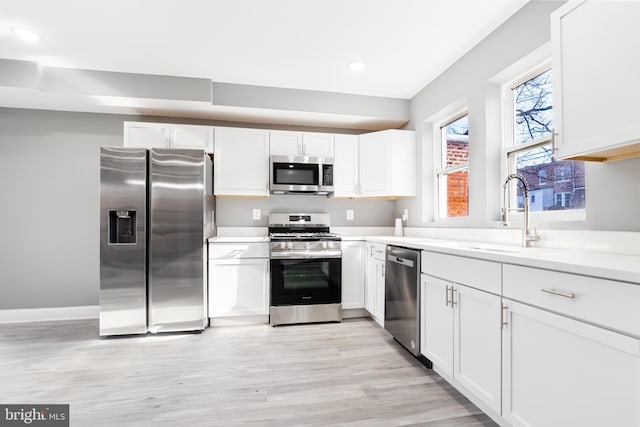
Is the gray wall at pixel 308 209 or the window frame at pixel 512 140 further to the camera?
the gray wall at pixel 308 209

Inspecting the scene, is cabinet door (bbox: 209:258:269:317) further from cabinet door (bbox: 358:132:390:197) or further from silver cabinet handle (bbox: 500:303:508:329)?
silver cabinet handle (bbox: 500:303:508:329)

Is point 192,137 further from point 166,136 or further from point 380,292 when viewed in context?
point 380,292

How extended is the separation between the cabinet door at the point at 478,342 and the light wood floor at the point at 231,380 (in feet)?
0.70

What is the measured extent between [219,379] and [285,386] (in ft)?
1.57

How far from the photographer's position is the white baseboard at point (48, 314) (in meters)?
3.31

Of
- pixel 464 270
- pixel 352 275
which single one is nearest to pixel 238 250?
pixel 352 275

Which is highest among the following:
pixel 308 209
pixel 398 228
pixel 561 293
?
pixel 308 209

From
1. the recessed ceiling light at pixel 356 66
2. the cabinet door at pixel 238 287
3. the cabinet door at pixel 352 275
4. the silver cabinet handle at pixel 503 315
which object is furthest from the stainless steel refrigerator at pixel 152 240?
the silver cabinet handle at pixel 503 315

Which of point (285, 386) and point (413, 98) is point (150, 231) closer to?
point (285, 386)

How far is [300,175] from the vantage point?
140 inches

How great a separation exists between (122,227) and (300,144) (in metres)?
2.08

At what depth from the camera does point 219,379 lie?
2092 millimetres

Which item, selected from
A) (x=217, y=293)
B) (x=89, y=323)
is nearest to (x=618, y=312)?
(x=217, y=293)

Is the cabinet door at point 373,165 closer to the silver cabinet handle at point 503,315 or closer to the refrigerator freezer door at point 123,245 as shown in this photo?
the silver cabinet handle at point 503,315
